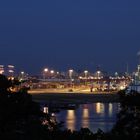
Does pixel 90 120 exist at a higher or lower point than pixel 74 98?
lower

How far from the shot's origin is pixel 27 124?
40.1 ft

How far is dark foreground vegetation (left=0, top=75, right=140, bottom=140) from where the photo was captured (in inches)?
457

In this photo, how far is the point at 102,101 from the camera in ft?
303

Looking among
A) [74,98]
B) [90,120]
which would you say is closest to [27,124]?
[90,120]

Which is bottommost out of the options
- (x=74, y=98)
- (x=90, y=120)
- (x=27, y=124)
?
(x=90, y=120)

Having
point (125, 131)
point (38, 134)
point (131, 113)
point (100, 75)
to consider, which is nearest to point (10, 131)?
point (38, 134)

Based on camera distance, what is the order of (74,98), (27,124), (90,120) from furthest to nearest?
1. (74,98)
2. (90,120)
3. (27,124)

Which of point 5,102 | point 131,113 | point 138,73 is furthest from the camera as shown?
point 138,73

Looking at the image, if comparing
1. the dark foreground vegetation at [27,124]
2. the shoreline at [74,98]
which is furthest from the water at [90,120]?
the shoreline at [74,98]

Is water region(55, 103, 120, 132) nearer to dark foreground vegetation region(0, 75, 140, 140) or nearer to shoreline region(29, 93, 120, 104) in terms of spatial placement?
dark foreground vegetation region(0, 75, 140, 140)

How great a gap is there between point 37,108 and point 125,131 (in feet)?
6.57

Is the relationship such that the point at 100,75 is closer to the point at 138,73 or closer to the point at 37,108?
the point at 138,73

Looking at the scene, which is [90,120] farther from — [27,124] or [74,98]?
[74,98]

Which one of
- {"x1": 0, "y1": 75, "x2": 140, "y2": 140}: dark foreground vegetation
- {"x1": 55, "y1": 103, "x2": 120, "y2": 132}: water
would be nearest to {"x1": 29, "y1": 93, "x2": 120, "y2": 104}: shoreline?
{"x1": 55, "y1": 103, "x2": 120, "y2": 132}: water
